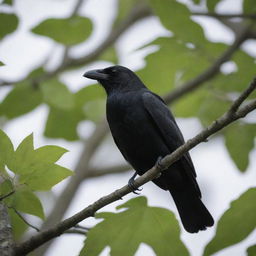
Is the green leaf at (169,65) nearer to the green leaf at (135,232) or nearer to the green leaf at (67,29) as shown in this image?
the green leaf at (67,29)

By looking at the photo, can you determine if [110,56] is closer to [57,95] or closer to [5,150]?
[57,95]

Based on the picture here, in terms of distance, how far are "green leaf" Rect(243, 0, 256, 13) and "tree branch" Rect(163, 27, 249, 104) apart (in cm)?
61

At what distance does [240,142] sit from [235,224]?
4.30 feet

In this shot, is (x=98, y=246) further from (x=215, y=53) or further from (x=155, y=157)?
(x=215, y=53)

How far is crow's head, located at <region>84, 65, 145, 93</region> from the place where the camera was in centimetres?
532

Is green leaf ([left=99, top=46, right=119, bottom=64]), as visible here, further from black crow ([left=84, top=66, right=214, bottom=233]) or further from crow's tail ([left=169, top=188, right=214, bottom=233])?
crow's tail ([left=169, top=188, right=214, bottom=233])

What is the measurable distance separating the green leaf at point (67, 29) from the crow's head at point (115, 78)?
1.03 m

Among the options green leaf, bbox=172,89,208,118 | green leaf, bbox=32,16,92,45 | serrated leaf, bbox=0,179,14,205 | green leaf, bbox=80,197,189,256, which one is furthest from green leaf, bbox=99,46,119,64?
serrated leaf, bbox=0,179,14,205

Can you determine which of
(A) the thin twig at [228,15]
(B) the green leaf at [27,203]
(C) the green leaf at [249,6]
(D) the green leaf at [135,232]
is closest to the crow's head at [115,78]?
(A) the thin twig at [228,15]

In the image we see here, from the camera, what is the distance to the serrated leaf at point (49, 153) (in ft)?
9.57

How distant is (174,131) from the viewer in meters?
4.71

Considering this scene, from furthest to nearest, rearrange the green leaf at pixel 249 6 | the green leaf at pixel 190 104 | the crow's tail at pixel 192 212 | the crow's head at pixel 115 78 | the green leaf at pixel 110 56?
1. the green leaf at pixel 110 56
2. the crow's head at pixel 115 78
3. the green leaf at pixel 190 104
4. the crow's tail at pixel 192 212
5. the green leaf at pixel 249 6

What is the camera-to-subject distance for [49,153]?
2.93m

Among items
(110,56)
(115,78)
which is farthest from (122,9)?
(115,78)
